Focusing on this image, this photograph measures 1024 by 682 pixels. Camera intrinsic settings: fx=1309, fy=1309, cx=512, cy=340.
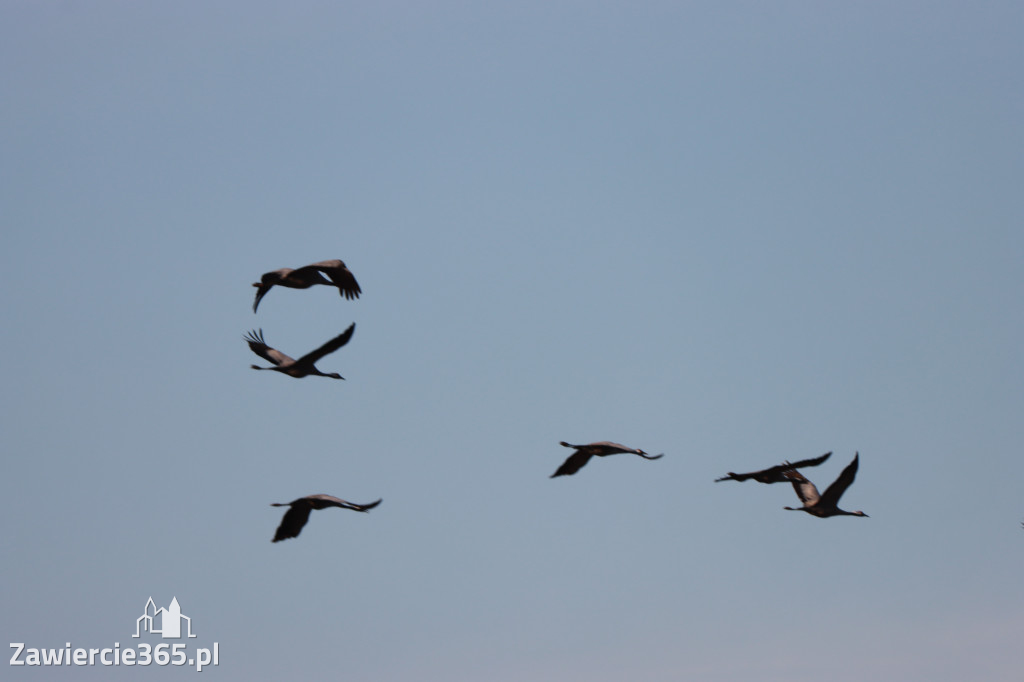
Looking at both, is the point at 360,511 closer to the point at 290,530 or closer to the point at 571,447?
the point at 290,530

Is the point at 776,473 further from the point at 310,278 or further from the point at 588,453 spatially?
the point at 310,278

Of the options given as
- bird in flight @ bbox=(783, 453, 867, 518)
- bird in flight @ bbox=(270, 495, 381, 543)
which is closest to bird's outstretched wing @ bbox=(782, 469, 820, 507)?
bird in flight @ bbox=(783, 453, 867, 518)

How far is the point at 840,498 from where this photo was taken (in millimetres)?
46594

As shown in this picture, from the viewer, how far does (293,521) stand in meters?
42.1

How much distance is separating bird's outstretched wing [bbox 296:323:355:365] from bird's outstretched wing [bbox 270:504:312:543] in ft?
15.6

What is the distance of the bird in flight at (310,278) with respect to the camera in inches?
1564

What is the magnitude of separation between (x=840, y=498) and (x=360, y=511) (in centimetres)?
1768

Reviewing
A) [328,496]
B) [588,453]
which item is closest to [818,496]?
[588,453]

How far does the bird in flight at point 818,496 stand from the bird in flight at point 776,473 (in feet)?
2.54

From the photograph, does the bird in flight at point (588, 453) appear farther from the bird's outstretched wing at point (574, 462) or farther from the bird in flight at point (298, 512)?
the bird in flight at point (298, 512)

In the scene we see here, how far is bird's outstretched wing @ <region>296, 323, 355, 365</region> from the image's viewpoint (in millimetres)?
40688

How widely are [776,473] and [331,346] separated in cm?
1567

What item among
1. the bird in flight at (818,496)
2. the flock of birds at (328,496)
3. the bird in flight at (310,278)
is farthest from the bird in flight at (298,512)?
the bird in flight at (818,496)

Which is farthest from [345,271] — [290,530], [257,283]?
[290,530]
